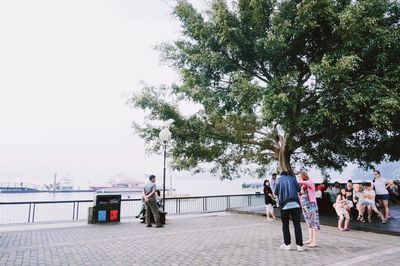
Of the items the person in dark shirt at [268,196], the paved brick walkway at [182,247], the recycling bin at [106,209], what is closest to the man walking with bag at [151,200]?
the paved brick walkway at [182,247]

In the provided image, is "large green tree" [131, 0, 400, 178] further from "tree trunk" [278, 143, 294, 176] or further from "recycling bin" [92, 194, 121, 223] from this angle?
"recycling bin" [92, 194, 121, 223]

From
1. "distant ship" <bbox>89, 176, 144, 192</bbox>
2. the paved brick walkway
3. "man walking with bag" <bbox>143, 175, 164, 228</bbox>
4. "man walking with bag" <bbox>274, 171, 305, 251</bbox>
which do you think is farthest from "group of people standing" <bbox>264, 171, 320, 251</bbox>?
"distant ship" <bbox>89, 176, 144, 192</bbox>

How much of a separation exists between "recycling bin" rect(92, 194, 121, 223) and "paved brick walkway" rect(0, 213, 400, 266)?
58.9 inches

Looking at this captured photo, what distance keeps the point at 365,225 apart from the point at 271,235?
13.3ft

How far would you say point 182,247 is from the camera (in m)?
7.57

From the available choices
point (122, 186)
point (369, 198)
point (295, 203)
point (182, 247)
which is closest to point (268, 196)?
point (369, 198)

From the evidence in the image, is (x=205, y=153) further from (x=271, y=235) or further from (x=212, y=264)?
(x=212, y=264)

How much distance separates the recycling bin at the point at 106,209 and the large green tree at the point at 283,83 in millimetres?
5275

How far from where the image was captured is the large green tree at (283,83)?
1277 cm

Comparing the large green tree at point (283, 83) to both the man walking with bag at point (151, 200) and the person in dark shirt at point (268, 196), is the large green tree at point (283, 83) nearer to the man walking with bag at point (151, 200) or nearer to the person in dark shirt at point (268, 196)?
the person in dark shirt at point (268, 196)

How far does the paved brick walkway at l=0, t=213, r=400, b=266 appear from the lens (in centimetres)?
626

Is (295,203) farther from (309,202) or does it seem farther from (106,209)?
(106,209)

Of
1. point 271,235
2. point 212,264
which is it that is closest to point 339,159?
point 271,235

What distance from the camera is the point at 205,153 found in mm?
17375
